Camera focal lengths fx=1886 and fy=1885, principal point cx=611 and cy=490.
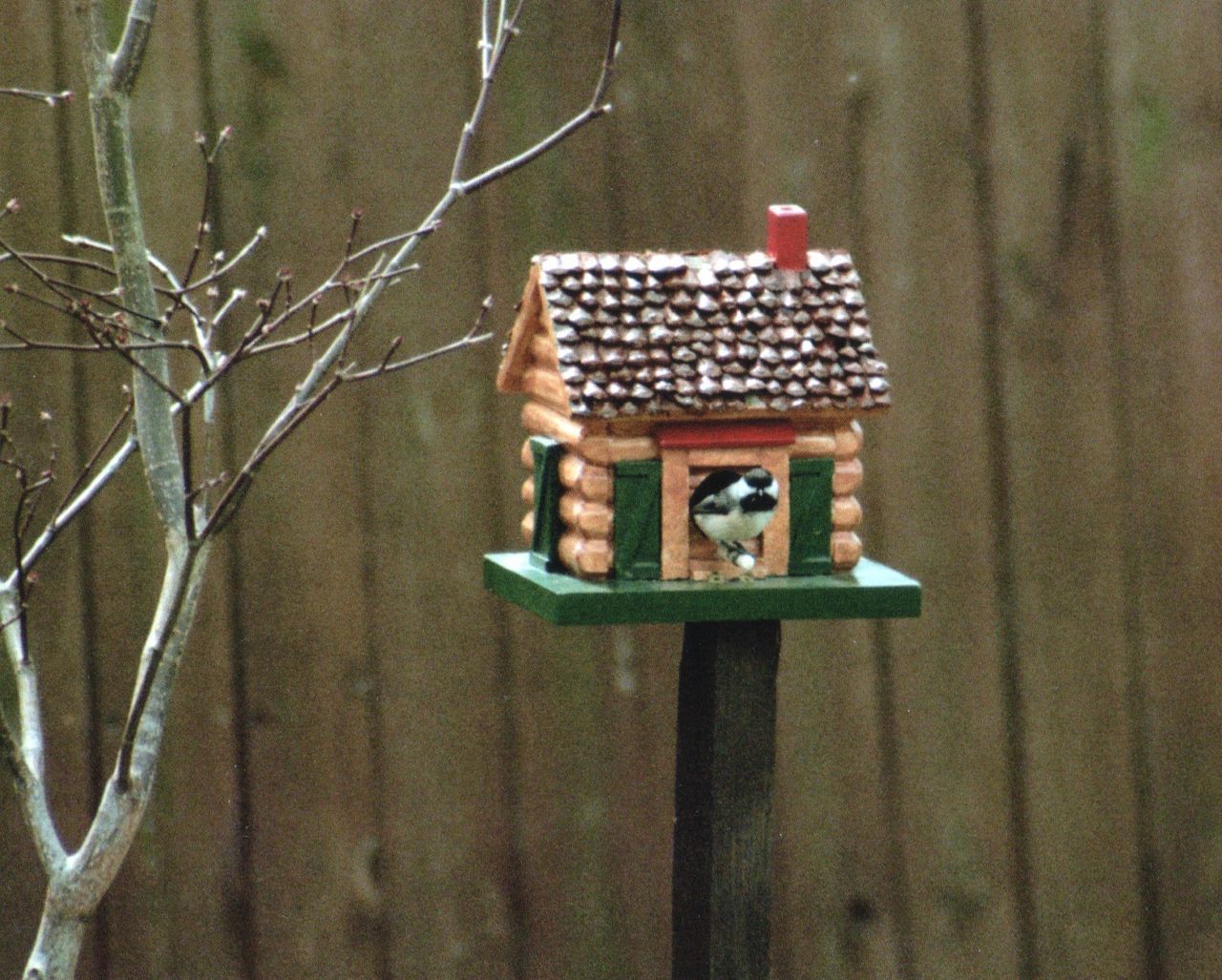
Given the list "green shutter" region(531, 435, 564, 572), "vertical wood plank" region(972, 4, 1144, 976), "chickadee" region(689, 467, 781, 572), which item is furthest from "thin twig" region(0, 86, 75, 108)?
"vertical wood plank" region(972, 4, 1144, 976)

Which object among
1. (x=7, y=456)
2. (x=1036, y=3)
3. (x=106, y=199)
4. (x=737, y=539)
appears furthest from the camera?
(x=1036, y=3)

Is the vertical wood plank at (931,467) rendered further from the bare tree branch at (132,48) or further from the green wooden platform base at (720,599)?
the bare tree branch at (132,48)

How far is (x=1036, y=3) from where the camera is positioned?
2.26 meters

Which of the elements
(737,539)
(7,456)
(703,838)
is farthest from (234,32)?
(703,838)

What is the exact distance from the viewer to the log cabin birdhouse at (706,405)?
1.63m

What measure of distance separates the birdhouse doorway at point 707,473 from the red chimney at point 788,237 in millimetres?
148

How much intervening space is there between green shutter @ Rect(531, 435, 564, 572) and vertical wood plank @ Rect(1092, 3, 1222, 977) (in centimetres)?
88

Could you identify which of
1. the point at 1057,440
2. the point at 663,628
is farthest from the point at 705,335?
the point at 1057,440

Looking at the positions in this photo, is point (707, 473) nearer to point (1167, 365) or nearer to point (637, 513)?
point (637, 513)

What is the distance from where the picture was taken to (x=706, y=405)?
5.33 feet

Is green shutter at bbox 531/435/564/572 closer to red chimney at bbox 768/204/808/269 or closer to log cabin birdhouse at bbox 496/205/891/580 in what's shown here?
log cabin birdhouse at bbox 496/205/891/580

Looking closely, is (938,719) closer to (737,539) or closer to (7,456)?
(737,539)

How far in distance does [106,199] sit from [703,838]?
82 centimetres

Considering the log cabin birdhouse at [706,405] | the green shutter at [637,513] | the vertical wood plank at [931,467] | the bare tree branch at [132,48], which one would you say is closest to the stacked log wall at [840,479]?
the log cabin birdhouse at [706,405]
